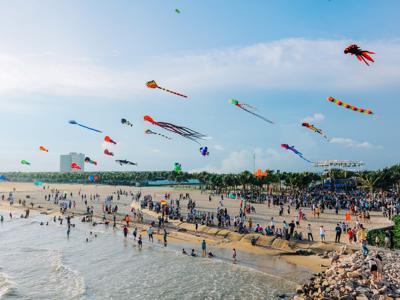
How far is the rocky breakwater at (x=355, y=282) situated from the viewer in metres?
14.7

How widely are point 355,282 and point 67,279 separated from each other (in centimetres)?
1556

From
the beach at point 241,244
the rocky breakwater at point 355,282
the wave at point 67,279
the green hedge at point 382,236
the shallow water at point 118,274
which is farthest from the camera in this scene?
the green hedge at point 382,236

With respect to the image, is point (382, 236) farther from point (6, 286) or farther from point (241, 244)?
point (6, 286)

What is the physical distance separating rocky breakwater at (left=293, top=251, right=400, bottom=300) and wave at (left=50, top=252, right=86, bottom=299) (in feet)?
35.9

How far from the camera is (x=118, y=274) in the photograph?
22172 millimetres

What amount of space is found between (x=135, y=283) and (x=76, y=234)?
58.7 feet

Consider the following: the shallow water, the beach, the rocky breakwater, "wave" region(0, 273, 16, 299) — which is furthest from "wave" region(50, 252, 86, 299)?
the rocky breakwater

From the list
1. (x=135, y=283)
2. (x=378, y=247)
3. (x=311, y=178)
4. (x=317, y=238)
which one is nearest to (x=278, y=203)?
(x=311, y=178)

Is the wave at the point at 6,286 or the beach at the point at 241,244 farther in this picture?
the beach at the point at 241,244

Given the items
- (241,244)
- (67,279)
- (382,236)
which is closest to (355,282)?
(382,236)

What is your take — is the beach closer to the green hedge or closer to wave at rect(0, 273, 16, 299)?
the green hedge

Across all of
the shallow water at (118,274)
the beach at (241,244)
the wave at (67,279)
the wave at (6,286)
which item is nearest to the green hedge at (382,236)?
the beach at (241,244)

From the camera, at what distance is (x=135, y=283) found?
20.4 m

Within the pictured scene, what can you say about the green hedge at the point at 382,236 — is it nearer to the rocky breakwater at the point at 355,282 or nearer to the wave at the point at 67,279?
the rocky breakwater at the point at 355,282
